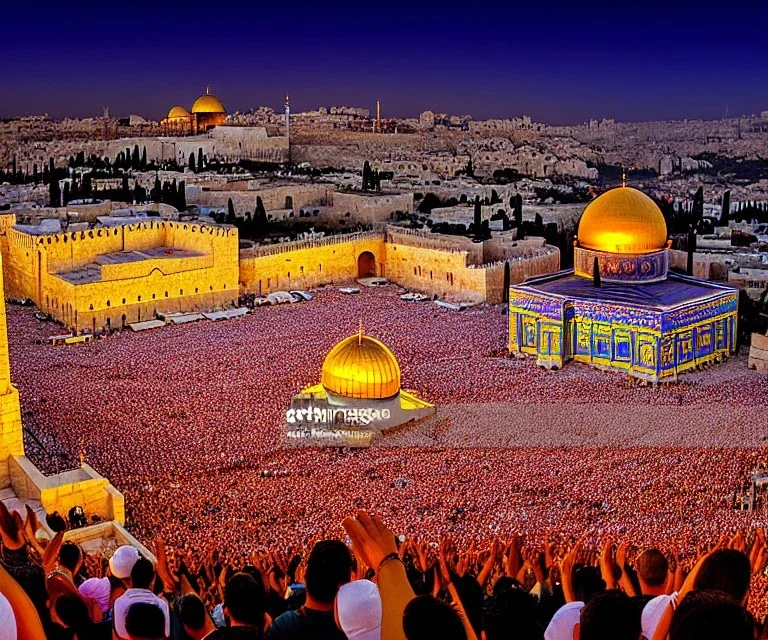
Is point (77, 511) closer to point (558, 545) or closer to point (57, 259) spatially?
point (558, 545)

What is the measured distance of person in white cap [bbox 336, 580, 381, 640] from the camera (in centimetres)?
309

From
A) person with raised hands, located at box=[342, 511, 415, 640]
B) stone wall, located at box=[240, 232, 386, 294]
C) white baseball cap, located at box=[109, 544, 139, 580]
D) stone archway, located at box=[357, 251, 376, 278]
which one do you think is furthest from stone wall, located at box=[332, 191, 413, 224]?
person with raised hands, located at box=[342, 511, 415, 640]

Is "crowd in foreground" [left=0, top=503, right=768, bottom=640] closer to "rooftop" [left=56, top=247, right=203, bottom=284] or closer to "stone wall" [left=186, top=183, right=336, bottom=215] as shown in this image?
"rooftop" [left=56, top=247, right=203, bottom=284]

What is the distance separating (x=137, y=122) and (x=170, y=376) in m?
50.2

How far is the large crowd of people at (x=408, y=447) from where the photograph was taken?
28.0 feet

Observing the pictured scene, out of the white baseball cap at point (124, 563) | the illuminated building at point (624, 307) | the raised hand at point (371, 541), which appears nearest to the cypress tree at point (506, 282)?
the illuminated building at point (624, 307)

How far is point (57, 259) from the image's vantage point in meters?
18.2

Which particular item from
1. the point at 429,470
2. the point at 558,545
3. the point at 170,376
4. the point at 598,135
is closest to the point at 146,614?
the point at 558,545

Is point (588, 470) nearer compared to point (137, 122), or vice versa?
point (588, 470)

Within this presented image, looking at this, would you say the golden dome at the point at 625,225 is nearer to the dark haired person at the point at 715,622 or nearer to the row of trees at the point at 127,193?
the row of trees at the point at 127,193

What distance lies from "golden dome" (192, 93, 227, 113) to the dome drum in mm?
38568

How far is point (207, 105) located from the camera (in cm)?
5134

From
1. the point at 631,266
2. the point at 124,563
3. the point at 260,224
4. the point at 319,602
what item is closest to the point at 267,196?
Answer: the point at 260,224

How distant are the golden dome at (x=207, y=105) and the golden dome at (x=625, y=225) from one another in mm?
38409
